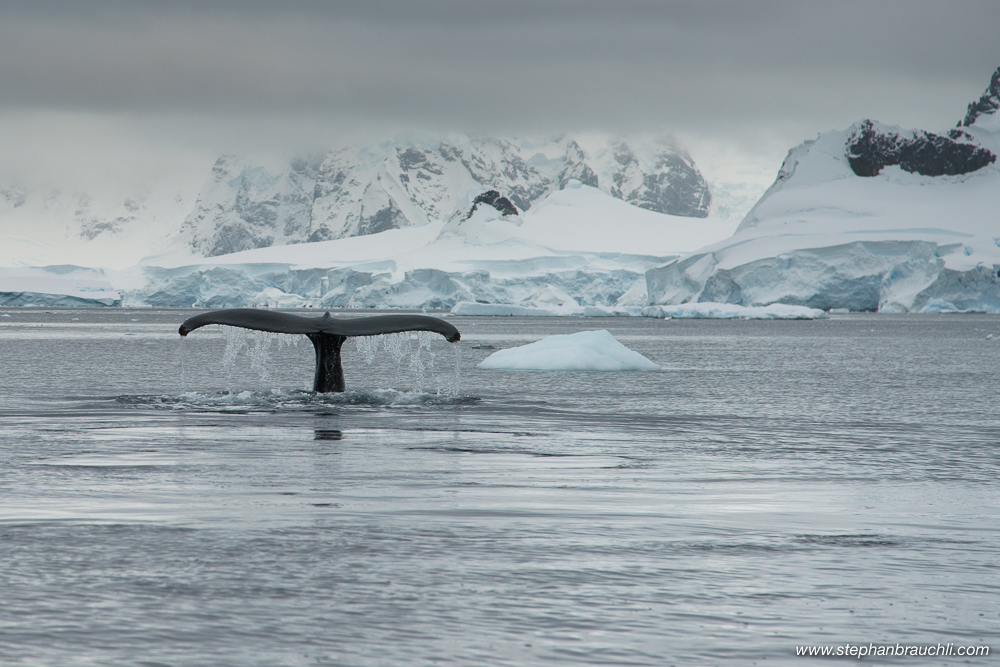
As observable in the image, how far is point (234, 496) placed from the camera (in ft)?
40.1

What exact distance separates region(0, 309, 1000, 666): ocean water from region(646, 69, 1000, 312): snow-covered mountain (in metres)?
109

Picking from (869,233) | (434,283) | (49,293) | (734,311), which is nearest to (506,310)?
(434,283)

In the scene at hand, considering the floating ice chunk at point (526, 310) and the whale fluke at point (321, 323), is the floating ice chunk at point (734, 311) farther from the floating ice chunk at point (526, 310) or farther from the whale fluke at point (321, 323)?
the whale fluke at point (321, 323)

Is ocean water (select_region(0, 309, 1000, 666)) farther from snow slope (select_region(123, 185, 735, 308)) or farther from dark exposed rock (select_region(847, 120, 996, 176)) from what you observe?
dark exposed rock (select_region(847, 120, 996, 176))

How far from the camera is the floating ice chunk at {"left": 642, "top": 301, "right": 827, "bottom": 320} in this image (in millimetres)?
125688

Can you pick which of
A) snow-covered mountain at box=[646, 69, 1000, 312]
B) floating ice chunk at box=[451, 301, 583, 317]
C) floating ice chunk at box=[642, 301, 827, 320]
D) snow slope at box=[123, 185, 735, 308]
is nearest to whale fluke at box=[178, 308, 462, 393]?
floating ice chunk at box=[642, 301, 827, 320]

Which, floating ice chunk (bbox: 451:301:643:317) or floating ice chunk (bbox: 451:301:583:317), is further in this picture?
floating ice chunk (bbox: 451:301:643:317)

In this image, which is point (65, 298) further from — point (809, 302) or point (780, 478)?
point (780, 478)

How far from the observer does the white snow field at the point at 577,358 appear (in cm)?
4244

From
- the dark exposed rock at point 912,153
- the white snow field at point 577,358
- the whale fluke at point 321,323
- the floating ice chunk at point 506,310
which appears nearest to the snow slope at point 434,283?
the floating ice chunk at point 506,310

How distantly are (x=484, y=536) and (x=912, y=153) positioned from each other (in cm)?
18248

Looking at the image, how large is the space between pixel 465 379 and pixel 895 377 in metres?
15.1

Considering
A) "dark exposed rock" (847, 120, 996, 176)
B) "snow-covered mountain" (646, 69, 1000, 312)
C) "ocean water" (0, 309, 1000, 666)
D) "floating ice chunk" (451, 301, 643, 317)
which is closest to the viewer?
"ocean water" (0, 309, 1000, 666)

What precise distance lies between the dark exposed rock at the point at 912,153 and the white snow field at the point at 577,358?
466 feet
